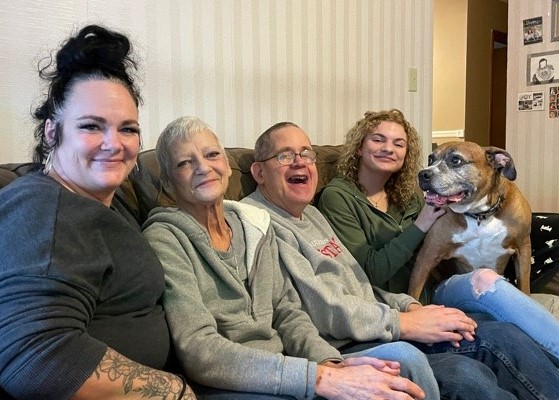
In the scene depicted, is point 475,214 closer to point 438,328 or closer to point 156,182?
point 438,328

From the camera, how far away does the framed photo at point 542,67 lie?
325 cm

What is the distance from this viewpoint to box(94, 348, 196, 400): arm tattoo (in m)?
0.85

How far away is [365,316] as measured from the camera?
1418 mm

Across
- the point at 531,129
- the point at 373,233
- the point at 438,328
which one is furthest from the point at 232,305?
the point at 531,129

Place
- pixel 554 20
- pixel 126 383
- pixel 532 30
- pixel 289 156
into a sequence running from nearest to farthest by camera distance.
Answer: pixel 126 383
pixel 289 156
pixel 554 20
pixel 532 30

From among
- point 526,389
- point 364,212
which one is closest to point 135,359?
point 526,389

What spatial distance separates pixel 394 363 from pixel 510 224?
38.1 inches

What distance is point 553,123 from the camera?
3.30 metres

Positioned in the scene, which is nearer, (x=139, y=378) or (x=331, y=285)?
(x=139, y=378)

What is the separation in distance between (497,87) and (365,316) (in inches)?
198

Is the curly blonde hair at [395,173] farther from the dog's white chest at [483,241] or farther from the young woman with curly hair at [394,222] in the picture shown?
the dog's white chest at [483,241]

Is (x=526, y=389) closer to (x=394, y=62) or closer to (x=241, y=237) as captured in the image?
(x=241, y=237)

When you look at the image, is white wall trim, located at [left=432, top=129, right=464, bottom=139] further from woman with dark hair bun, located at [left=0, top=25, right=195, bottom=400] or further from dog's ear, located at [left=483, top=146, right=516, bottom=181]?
woman with dark hair bun, located at [left=0, top=25, right=195, bottom=400]

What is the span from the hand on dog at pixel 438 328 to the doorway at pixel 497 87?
4679 mm
